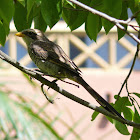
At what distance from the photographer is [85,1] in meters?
2.32

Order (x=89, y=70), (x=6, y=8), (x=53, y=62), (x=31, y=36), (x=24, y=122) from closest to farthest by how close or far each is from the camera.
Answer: (x=6, y=8) → (x=53, y=62) → (x=31, y=36) → (x=24, y=122) → (x=89, y=70)

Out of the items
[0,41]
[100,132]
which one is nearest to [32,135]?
[0,41]

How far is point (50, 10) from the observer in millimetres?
2020

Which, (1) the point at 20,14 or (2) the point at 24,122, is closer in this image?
(1) the point at 20,14

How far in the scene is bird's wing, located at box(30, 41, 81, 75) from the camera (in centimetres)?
288

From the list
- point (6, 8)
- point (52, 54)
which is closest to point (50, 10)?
point (6, 8)

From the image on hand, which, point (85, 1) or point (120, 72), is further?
point (120, 72)

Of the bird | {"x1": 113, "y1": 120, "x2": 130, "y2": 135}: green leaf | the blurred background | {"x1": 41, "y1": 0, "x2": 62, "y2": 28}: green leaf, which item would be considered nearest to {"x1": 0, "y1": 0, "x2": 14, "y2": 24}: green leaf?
{"x1": 41, "y1": 0, "x2": 62, "y2": 28}: green leaf

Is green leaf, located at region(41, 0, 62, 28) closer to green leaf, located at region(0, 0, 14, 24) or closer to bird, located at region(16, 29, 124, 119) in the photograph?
green leaf, located at region(0, 0, 14, 24)

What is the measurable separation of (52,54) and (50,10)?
40.4 inches

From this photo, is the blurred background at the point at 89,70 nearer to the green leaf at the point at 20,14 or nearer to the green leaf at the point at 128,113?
the green leaf at the point at 128,113

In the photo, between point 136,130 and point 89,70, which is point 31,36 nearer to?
point 136,130

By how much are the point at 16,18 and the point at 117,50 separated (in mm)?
5220

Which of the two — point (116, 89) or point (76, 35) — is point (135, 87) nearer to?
point (116, 89)
